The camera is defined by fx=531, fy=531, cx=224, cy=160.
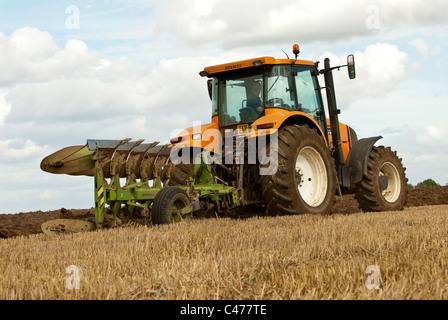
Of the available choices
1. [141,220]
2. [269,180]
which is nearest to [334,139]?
[269,180]

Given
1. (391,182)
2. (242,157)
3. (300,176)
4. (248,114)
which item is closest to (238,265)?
(242,157)

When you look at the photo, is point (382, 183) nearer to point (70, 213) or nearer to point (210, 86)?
point (210, 86)

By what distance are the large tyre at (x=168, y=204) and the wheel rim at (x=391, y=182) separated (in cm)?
447

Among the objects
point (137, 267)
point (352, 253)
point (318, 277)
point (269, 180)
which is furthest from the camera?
point (269, 180)

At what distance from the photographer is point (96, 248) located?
17.0ft

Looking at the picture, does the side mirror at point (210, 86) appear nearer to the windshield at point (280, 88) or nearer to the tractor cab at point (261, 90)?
the tractor cab at point (261, 90)

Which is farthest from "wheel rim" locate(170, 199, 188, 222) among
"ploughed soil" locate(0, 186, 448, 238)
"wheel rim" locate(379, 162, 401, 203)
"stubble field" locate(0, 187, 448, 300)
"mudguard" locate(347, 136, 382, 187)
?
"wheel rim" locate(379, 162, 401, 203)

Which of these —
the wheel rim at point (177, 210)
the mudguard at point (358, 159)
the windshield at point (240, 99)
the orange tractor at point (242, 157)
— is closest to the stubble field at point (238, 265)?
the wheel rim at point (177, 210)

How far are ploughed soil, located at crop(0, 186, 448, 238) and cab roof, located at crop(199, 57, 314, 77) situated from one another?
2897mm

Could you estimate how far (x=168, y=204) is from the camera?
690 cm
